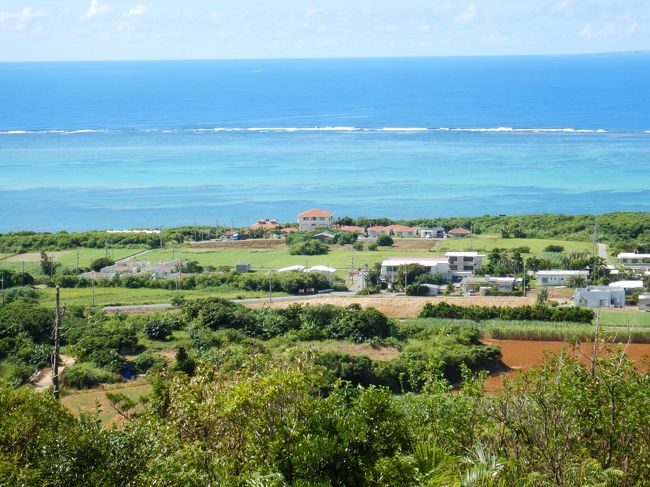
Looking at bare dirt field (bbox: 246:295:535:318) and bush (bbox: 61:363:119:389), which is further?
bare dirt field (bbox: 246:295:535:318)

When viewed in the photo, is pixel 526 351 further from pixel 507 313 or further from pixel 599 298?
pixel 599 298

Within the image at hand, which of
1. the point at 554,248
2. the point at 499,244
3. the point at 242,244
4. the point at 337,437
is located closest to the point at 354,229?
the point at 242,244

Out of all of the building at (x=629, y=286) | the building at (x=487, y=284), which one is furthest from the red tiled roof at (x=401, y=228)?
the building at (x=629, y=286)

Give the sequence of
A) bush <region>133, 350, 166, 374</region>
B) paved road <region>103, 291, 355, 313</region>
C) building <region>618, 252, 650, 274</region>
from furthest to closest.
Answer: building <region>618, 252, 650, 274</region> → paved road <region>103, 291, 355, 313</region> → bush <region>133, 350, 166, 374</region>

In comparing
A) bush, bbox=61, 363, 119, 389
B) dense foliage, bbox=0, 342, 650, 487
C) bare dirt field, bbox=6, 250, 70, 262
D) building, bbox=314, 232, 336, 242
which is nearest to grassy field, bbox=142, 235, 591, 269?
building, bbox=314, 232, 336, 242

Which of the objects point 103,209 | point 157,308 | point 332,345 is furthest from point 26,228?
point 332,345

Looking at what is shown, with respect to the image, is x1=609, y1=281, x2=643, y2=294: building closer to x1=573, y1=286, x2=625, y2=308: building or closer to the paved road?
x1=573, y1=286, x2=625, y2=308: building
